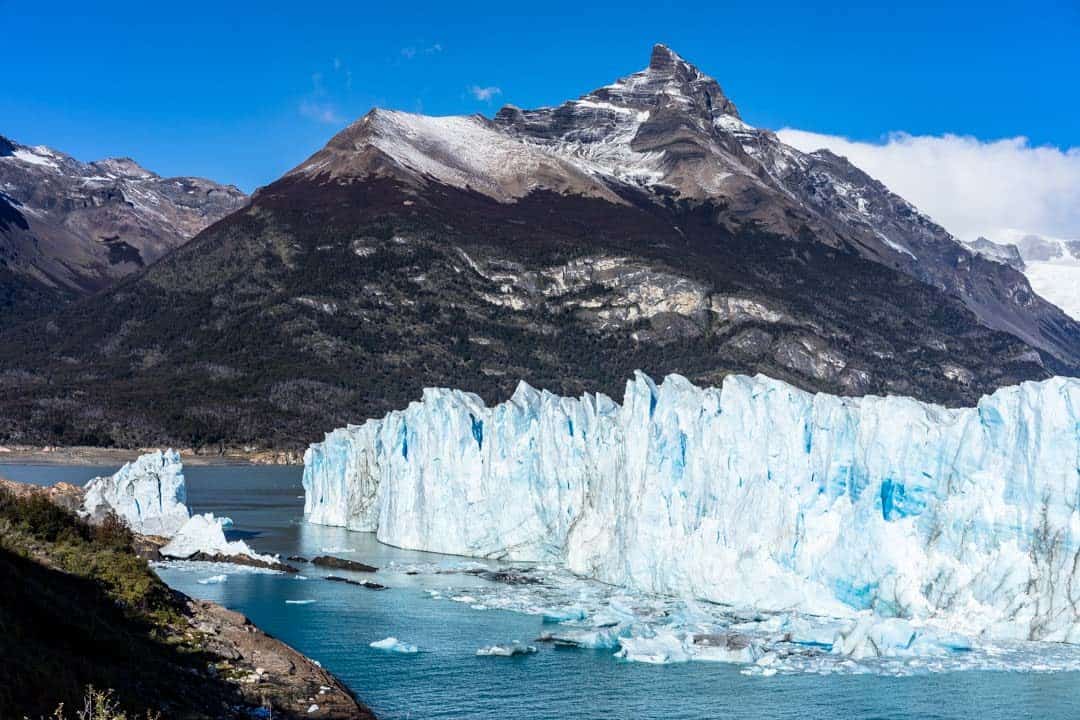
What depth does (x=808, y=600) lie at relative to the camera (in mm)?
32688

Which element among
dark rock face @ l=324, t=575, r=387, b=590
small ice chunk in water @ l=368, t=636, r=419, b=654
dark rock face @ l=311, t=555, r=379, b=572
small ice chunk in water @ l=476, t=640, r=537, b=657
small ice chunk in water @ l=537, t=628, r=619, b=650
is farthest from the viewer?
dark rock face @ l=311, t=555, r=379, b=572

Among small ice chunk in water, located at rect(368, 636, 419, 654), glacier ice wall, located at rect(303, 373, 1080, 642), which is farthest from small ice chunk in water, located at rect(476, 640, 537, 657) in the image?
glacier ice wall, located at rect(303, 373, 1080, 642)

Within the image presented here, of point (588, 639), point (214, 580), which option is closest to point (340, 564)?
point (214, 580)

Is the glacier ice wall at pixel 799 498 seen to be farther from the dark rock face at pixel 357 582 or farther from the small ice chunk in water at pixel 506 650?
the small ice chunk in water at pixel 506 650

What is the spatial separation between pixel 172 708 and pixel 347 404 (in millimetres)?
131483

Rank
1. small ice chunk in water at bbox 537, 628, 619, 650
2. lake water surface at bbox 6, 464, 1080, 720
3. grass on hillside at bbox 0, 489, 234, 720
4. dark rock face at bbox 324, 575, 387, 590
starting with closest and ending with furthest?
grass on hillside at bbox 0, 489, 234, 720 → lake water surface at bbox 6, 464, 1080, 720 → small ice chunk in water at bbox 537, 628, 619, 650 → dark rock face at bbox 324, 575, 387, 590

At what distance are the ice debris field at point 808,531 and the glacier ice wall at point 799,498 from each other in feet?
0.20

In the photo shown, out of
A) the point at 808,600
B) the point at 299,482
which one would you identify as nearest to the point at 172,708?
the point at 808,600

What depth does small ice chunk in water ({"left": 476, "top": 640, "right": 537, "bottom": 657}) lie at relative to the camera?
28.9 metres

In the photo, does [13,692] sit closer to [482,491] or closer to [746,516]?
[746,516]

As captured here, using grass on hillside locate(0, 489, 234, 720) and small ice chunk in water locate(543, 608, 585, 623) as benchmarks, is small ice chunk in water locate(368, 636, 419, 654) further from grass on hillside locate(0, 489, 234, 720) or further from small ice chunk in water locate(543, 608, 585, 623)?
grass on hillside locate(0, 489, 234, 720)

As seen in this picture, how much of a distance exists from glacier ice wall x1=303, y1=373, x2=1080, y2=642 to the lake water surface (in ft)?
15.1

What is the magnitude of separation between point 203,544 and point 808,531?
2481 cm

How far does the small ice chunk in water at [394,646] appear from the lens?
2919 centimetres
